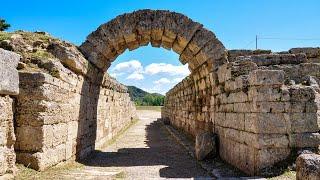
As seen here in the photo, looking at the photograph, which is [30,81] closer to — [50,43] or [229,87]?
[50,43]

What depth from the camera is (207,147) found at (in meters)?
9.52

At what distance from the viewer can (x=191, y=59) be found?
12.0m

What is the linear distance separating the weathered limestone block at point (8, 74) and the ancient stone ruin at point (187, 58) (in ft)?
0.06

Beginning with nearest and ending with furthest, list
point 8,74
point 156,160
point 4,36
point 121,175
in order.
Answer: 1. point 8,74
2. point 121,175
3. point 4,36
4. point 156,160

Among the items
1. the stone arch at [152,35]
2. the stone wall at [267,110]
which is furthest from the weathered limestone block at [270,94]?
the stone arch at [152,35]

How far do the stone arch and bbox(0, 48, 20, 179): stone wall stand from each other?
445 cm

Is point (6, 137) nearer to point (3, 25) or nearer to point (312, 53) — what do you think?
point (312, 53)

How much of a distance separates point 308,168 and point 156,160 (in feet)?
17.7

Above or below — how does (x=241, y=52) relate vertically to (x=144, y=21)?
below

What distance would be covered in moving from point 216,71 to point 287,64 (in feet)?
7.33

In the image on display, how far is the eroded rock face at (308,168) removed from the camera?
4967 mm

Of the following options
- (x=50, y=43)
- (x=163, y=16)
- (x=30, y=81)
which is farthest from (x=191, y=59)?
(x=30, y=81)

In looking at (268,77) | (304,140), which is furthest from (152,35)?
(304,140)

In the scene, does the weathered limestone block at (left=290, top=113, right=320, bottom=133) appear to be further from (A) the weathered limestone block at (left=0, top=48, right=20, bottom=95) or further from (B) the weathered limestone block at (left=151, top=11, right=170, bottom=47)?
(B) the weathered limestone block at (left=151, top=11, right=170, bottom=47)
